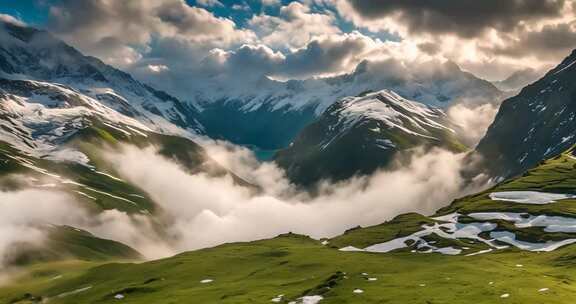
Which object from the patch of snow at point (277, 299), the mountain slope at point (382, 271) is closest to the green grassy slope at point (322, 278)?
the mountain slope at point (382, 271)

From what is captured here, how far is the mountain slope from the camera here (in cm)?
10278

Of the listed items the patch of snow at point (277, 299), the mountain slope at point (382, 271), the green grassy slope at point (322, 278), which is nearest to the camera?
the green grassy slope at point (322, 278)

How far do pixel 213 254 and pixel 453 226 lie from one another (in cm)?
7150

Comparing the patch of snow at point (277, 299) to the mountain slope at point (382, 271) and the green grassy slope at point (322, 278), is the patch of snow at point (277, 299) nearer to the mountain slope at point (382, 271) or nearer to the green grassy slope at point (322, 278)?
the mountain slope at point (382, 271)

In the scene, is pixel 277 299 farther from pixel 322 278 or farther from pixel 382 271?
pixel 382 271

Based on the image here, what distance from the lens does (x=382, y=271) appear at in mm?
130750

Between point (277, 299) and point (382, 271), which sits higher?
point (382, 271)

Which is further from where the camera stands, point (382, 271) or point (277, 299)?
point (382, 271)

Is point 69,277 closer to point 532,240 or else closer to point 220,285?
point 220,285

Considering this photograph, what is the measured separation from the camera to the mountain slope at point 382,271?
10278 cm

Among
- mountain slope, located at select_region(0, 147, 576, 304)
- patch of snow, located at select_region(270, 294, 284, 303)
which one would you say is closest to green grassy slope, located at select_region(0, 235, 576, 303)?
mountain slope, located at select_region(0, 147, 576, 304)

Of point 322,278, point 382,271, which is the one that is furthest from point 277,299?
point 382,271

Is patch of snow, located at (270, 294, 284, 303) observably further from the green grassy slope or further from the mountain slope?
the green grassy slope

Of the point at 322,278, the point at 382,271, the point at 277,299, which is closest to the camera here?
the point at 277,299
